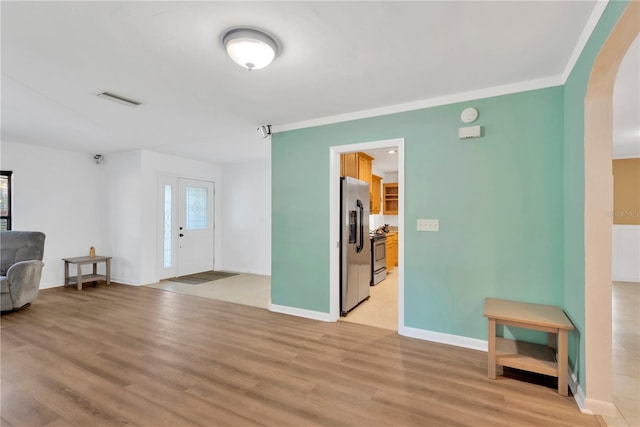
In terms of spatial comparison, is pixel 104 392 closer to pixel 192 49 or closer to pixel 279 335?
pixel 279 335

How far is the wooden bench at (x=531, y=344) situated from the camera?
7.19 ft

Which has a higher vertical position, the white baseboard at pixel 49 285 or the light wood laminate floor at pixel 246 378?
the white baseboard at pixel 49 285

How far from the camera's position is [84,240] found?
593cm

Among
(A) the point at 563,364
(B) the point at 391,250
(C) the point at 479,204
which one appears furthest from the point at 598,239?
(B) the point at 391,250

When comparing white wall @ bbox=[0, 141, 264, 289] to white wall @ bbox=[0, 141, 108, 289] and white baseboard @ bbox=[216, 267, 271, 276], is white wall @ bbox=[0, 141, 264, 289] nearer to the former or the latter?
white wall @ bbox=[0, 141, 108, 289]

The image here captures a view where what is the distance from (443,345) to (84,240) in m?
6.59

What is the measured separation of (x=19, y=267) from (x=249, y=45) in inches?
175

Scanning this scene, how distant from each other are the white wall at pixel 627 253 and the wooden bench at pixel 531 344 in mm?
5117

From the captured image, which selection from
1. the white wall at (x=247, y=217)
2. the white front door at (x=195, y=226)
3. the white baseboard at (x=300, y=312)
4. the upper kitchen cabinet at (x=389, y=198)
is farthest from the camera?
the upper kitchen cabinet at (x=389, y=198)

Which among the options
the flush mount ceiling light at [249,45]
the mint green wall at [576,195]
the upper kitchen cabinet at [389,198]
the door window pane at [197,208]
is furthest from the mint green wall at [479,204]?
the upper kitchen cabinet at [389,198]

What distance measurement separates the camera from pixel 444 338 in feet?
10.1

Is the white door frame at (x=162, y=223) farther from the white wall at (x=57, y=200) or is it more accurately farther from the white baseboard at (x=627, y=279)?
the white baseboard at (x=627, y=279)

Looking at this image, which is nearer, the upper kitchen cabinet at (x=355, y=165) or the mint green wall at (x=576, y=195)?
the mint green wall at (x=576, y=195)

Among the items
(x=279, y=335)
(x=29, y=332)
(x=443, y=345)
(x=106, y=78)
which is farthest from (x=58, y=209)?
(x=443, y=345)
